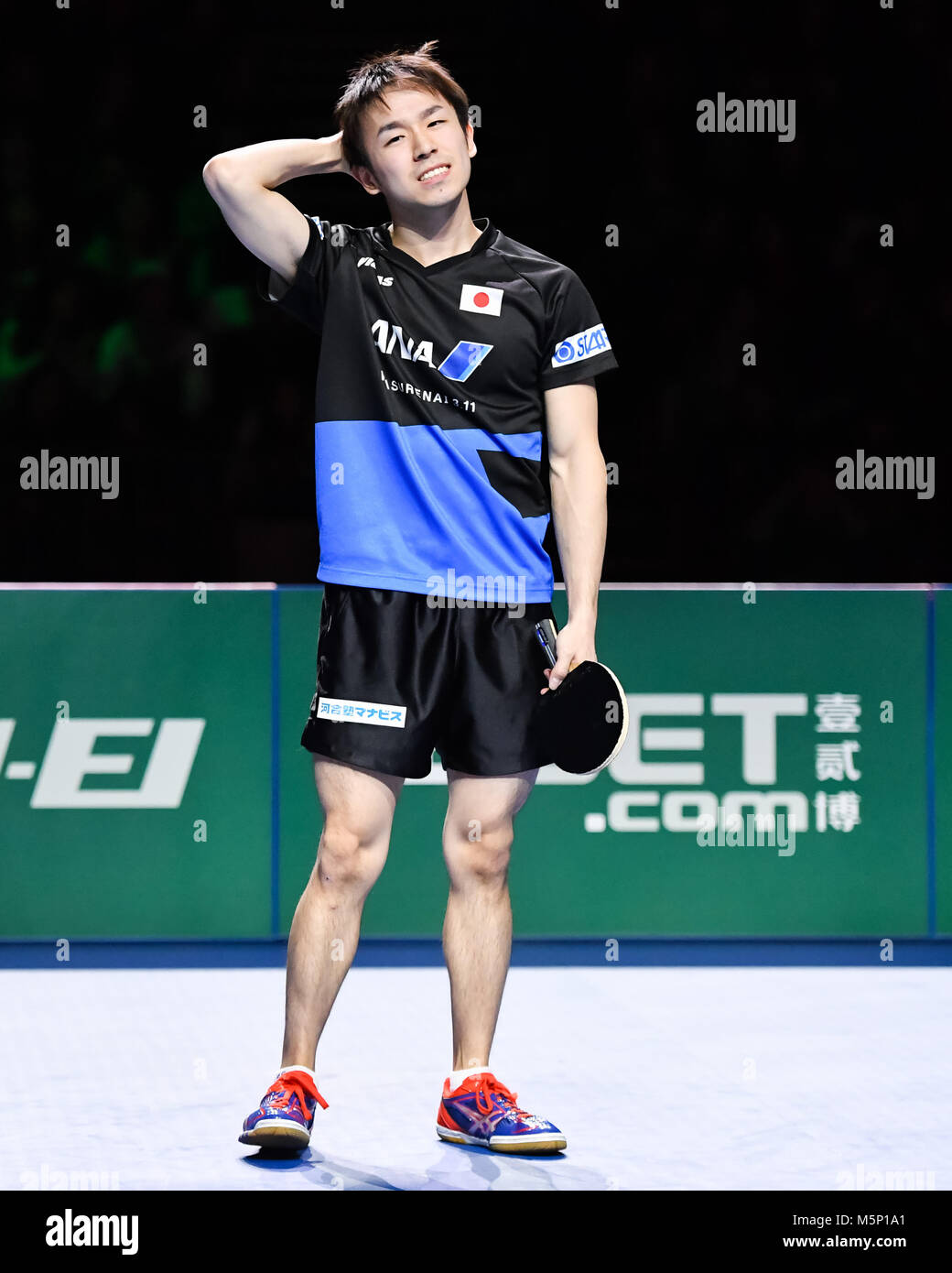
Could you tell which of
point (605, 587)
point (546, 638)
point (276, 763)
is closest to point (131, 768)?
point (276, 763)

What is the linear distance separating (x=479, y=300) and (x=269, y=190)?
43 centimetres

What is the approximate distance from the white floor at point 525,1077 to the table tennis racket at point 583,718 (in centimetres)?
68

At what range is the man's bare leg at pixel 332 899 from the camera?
2.90 meters

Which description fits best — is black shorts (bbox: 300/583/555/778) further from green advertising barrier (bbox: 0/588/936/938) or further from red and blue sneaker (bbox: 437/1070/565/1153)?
green advertising barrier (bbox: 0/588/936/938)

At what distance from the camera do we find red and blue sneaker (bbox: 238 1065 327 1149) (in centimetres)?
273

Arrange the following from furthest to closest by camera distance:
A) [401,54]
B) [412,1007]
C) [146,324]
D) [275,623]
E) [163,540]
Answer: [146,324] → [163,540] → [275,623] → [412,1007] → [401,54]

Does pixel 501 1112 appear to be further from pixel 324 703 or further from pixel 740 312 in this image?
pixel 740 312

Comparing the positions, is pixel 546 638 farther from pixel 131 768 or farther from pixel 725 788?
pixel 131 768

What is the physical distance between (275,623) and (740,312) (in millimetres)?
4403

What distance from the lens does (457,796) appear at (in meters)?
2.99

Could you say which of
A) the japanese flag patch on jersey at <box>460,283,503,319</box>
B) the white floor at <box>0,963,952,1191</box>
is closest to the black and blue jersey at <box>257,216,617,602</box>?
the japanese flag patch on jersey at <box>460,283,503,319</box>

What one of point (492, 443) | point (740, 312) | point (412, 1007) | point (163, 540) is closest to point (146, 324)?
point (163, 540)

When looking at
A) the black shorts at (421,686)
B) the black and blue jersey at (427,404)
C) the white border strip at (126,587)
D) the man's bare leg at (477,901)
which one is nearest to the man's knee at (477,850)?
the man's bare leg at (477,901)

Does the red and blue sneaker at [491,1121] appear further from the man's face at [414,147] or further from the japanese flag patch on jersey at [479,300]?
the man's face at [414,147]
